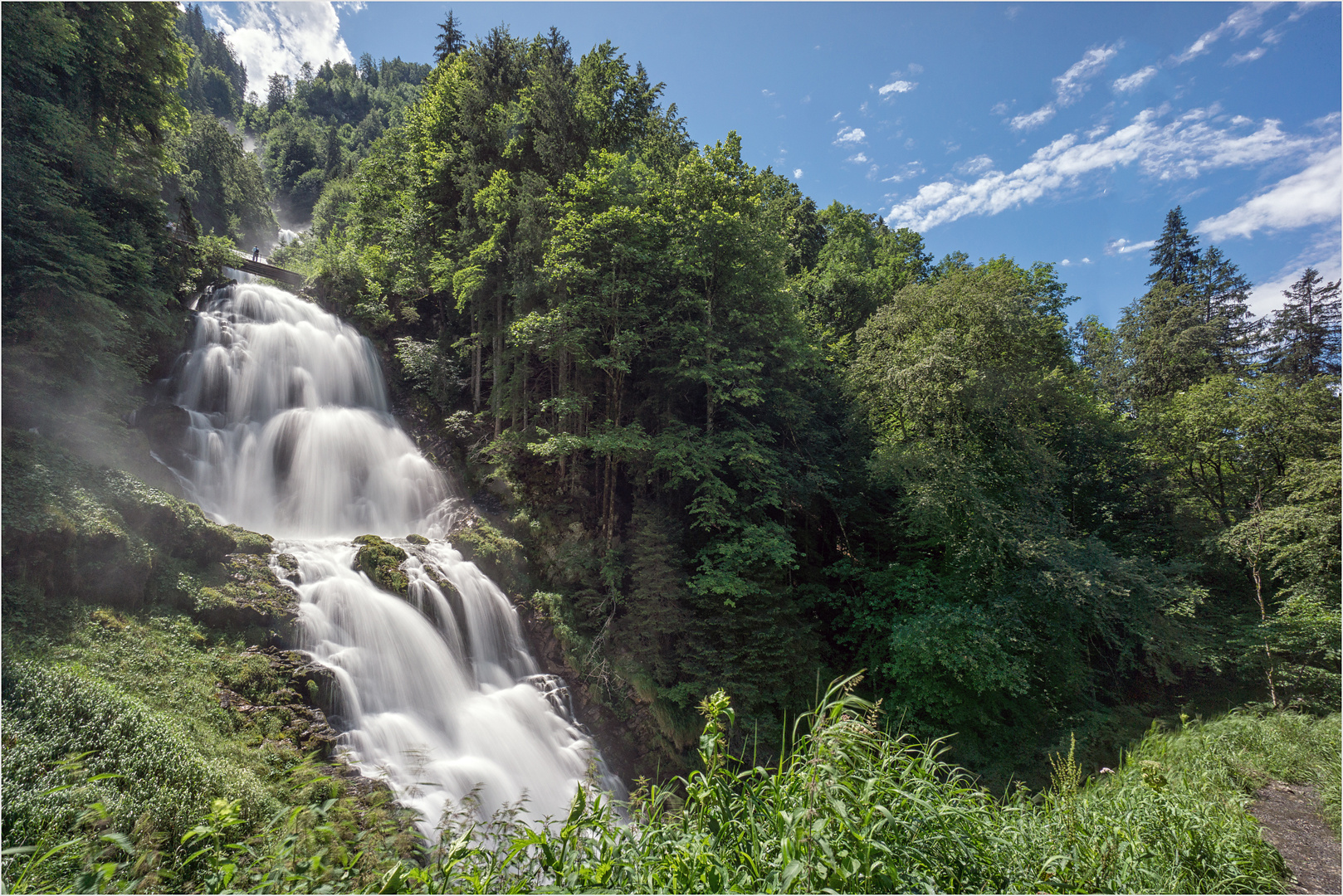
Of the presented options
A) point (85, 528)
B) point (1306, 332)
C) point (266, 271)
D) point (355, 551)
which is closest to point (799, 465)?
point (355, 551)

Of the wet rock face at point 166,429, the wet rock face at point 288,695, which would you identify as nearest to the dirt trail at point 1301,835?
the wet rock face at point 288,695

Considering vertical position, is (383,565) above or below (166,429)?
below

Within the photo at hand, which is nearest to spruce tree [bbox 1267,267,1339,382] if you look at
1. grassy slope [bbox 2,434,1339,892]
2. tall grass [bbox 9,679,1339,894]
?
grassy slope [bbox 2,434,1339,892]

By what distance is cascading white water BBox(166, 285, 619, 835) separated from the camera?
7.78 meters

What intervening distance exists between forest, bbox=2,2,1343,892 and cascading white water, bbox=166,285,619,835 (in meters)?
0.78

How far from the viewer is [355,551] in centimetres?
995

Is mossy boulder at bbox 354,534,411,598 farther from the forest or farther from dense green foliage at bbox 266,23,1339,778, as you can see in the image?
dense green foliage at bbox 266,23,1339,778

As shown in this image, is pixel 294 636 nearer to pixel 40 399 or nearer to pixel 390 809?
pixel 390 809

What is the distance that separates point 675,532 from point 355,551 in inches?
262

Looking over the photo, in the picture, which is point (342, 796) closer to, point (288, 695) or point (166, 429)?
point (288, 695)

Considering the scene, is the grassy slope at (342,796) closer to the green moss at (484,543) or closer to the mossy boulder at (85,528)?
the mossy boulder at (85,528)

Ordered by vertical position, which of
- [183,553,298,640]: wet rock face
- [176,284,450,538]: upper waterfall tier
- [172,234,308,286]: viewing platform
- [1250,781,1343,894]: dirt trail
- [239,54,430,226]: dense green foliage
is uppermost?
[239,54,430,226]: dense green foliage

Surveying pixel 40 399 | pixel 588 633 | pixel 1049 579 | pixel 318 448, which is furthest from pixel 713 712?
pixel 318 448

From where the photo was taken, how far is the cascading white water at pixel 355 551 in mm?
7781
